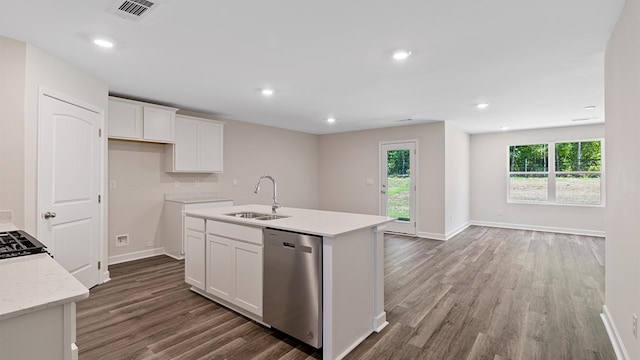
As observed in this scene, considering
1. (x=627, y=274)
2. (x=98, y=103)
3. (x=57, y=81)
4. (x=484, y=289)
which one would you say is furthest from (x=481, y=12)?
(x=98, y=103)

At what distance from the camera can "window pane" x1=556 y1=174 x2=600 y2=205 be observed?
6367 mm

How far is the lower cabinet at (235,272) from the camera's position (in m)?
2.55

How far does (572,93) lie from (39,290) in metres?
5.37

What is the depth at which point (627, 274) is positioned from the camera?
74.3 inches

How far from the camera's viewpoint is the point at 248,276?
2.62 meters

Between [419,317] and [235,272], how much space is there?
174 centimetres

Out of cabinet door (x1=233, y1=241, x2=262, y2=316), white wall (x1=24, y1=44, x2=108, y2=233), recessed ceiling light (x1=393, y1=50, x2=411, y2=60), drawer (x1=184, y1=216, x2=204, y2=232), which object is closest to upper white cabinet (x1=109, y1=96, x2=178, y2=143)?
white wall (x1=24, y1=44, x2=108, y2=233)

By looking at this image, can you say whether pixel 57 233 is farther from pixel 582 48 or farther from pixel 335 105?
pixel 582 48

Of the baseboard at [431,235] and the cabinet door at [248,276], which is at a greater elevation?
the cabinet door at [248,276]

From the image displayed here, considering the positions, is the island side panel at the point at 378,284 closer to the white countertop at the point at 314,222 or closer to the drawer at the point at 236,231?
the white countertop at the point at 314,222

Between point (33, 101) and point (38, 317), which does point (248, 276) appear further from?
point (33, 101)

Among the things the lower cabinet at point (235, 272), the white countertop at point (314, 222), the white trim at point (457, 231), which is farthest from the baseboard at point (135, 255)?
the white trim at point (457, 231)

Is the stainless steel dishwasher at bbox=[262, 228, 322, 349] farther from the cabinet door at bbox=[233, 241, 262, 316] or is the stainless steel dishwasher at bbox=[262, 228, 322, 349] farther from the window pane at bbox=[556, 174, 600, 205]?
the window pane at bbox=[556, 174, 600, 205]

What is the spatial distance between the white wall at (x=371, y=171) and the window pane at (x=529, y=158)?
2.61 meters
